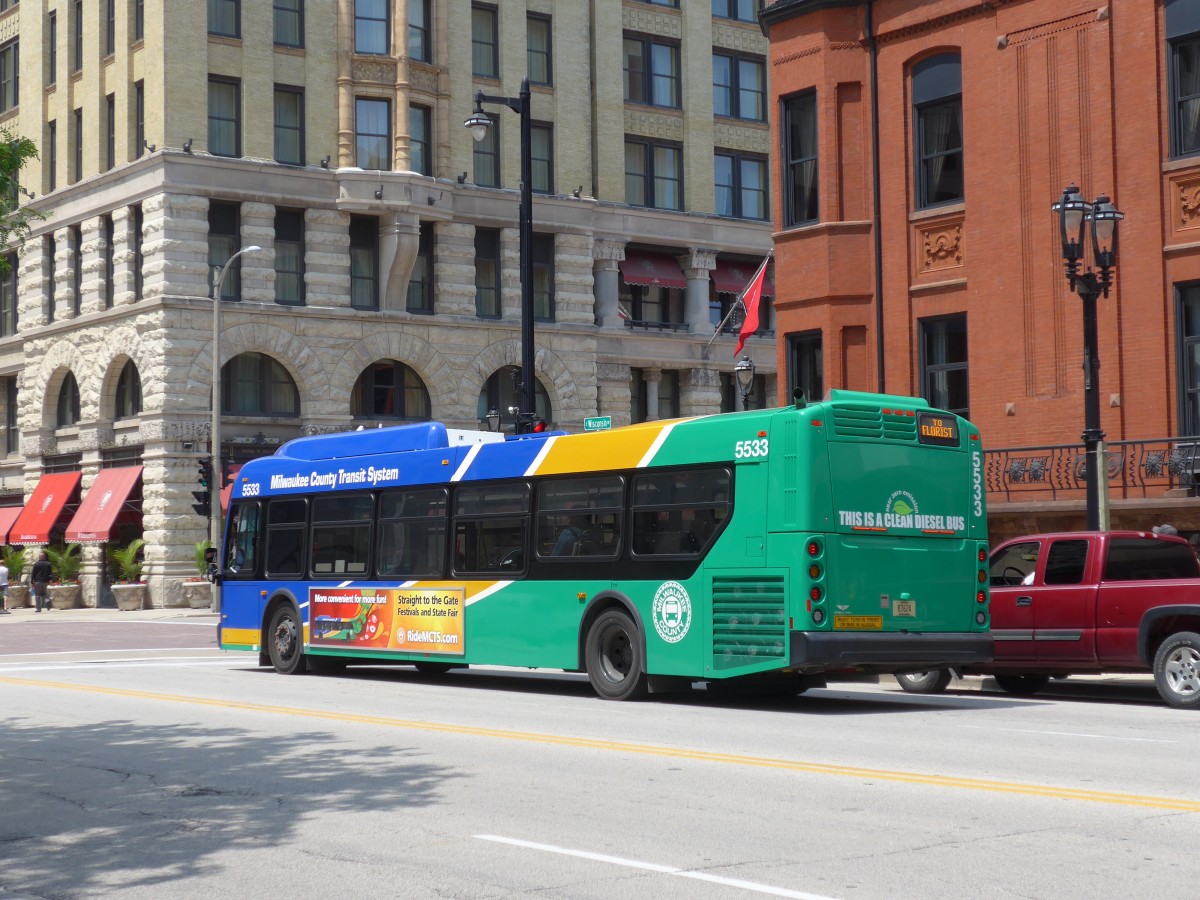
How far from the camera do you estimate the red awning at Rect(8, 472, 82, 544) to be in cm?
5034

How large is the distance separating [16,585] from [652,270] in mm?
23114

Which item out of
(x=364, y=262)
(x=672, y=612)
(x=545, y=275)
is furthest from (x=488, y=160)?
(x=672, y=612)

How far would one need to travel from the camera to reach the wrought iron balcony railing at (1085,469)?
77.3ft

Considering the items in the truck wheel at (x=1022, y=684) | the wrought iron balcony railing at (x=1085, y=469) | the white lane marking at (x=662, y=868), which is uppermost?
the wrought iron balcony railing at (x=1085, y=469)

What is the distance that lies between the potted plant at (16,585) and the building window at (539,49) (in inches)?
877

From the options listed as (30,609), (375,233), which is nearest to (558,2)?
(375,233)

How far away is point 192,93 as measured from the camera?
46625 millimetres

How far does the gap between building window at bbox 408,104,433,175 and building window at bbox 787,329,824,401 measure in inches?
896

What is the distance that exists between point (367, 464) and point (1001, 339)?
10.9 metres

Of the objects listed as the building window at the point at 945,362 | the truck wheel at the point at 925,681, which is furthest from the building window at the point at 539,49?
the truck wheel at the point at 925,681

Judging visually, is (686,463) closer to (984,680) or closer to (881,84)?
(984,680)

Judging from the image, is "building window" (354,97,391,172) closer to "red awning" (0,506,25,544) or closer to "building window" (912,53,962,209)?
"red awning" (0,506,25,544)

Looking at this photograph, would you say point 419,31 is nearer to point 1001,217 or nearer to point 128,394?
point 128,394

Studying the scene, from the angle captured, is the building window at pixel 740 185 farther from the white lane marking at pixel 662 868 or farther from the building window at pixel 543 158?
the white lane marking at pixel 662 868
